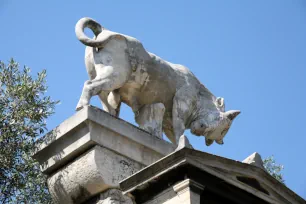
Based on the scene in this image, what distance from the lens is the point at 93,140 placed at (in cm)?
1134

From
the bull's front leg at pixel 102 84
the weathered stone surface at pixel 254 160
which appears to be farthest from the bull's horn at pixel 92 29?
the weathered stone surface at pixel 254 160

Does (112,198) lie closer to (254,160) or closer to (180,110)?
(254,160)

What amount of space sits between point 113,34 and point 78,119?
78.9 inches

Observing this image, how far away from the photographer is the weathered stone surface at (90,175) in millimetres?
11209

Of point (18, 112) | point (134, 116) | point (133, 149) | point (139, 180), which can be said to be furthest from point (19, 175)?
point (139, 180)

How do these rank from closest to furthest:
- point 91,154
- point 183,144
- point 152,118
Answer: point 183,144 < point 91,154 < point 152,118

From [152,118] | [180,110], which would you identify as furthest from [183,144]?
[180,110]

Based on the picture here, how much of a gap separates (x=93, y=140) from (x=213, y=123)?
9.84 ft

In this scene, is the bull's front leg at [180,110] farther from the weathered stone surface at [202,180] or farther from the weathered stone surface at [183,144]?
the weathered stone surface at [183,144]

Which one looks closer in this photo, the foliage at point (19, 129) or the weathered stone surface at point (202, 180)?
the weathered stone surface at point (202, 180)

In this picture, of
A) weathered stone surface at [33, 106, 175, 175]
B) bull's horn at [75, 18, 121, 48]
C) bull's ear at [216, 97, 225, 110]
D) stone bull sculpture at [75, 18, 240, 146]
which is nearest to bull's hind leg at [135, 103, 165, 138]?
stone bull sculpture at [75, 18, 240, 146]

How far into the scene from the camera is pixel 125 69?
41.7 ft

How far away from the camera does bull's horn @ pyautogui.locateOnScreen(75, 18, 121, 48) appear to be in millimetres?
12672

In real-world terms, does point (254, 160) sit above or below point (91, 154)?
below
